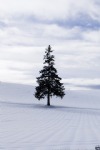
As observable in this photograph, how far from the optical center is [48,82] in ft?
182

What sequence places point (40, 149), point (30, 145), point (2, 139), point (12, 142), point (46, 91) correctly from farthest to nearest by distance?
point (46, 91) < point (2, 139) < point (12, 142) < point (30, 145) < point (40, 149)

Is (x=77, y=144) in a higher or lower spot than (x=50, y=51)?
lower

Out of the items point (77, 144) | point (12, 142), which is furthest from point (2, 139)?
point (77, 144)

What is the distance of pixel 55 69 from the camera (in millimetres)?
56500

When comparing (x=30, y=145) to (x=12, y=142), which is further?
(x=12, y=142)

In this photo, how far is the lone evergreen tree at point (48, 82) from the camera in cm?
5550

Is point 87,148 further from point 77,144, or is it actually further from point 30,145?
point 30,145

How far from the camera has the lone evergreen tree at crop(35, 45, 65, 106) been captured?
5550 centimetres

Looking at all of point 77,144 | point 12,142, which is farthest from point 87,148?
point 12,142

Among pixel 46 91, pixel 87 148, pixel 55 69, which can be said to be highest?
pixel 55 69

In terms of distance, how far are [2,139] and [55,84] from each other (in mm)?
A: 41331

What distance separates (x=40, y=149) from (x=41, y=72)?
1752 inches

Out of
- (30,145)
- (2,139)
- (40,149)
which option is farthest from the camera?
(2,139)

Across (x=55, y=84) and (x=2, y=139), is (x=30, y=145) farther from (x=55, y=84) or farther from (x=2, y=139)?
(x=55, y=84)
